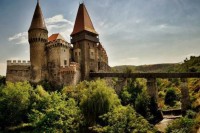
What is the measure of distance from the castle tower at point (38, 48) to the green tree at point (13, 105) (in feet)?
22.7

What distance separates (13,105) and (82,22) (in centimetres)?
2317

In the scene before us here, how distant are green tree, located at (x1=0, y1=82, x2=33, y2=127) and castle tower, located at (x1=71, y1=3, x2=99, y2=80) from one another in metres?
14.2

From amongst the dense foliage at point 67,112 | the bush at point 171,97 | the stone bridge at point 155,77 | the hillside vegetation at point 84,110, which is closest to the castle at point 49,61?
the hillside vegetation at point 84,110

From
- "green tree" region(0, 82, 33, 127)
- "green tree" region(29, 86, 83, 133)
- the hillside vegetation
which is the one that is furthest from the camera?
"green tree" region(0, 82, 33, 127)

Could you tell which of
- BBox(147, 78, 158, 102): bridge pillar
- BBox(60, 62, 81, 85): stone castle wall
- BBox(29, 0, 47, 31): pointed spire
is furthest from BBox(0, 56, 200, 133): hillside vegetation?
BBox(29, 0, 47, 31): pointed spire

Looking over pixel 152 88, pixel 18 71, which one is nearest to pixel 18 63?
pixel 18 71

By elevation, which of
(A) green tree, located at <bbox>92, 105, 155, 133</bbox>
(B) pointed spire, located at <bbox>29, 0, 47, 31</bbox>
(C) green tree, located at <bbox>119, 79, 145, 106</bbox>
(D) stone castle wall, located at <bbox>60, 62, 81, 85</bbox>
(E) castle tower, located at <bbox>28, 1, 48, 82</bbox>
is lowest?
(A) green tree, located at <bbox>92, 105, 155, 133</bbox>

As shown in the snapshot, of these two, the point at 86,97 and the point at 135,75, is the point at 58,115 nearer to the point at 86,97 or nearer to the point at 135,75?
the point at 86,97

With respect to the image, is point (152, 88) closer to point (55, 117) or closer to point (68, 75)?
point (68, 75)

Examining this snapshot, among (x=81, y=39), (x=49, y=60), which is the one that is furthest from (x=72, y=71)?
(x=81, y=39)

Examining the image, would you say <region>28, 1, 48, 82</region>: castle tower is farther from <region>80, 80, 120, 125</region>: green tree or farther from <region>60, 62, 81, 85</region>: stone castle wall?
<region>80, 80, 120, 125</region>: green tree

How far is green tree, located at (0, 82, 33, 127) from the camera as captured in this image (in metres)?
33.8

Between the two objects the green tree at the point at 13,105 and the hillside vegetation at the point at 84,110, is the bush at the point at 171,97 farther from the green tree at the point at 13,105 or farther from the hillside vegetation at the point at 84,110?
the green tree at the point at 13,105

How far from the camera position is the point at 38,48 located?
43281 millimetres
